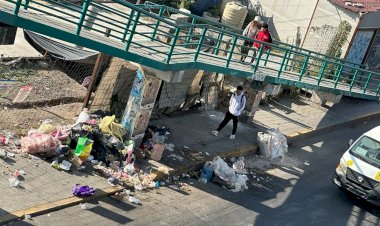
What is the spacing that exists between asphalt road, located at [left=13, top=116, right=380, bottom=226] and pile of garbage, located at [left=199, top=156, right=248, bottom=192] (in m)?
0.19

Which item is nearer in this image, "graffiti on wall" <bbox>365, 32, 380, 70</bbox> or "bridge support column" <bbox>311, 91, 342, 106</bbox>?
"bridge support column" <bbox>311, 91, 342, 106</bbox>

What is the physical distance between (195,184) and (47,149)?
356cm

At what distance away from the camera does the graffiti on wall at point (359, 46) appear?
941 inches

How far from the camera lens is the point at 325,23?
23.5 meters

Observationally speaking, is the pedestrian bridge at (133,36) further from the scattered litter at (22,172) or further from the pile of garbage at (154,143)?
the scattered litter at (22,172)

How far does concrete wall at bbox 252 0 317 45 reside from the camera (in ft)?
80.5

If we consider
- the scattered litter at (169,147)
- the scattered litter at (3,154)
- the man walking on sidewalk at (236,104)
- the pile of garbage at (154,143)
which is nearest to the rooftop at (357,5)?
the man walking on sidewalk at (236,104)

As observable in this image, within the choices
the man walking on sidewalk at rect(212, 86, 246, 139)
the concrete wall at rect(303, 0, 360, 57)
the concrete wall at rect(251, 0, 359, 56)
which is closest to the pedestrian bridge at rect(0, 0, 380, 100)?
the man walking on sidewalk at rect(212, 86, 246, 139)

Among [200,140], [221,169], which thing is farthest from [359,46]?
[221,169]

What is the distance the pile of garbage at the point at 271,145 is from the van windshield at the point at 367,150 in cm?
217

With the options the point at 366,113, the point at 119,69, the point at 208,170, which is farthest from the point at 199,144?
the point at 366,113

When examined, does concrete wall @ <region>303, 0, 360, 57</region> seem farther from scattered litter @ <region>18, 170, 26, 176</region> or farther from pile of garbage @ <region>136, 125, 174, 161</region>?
scattered litter @ <region>18, 170, 26, 176</region>

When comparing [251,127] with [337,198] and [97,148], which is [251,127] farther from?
[97,148]

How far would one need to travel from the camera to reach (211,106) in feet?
60.1
